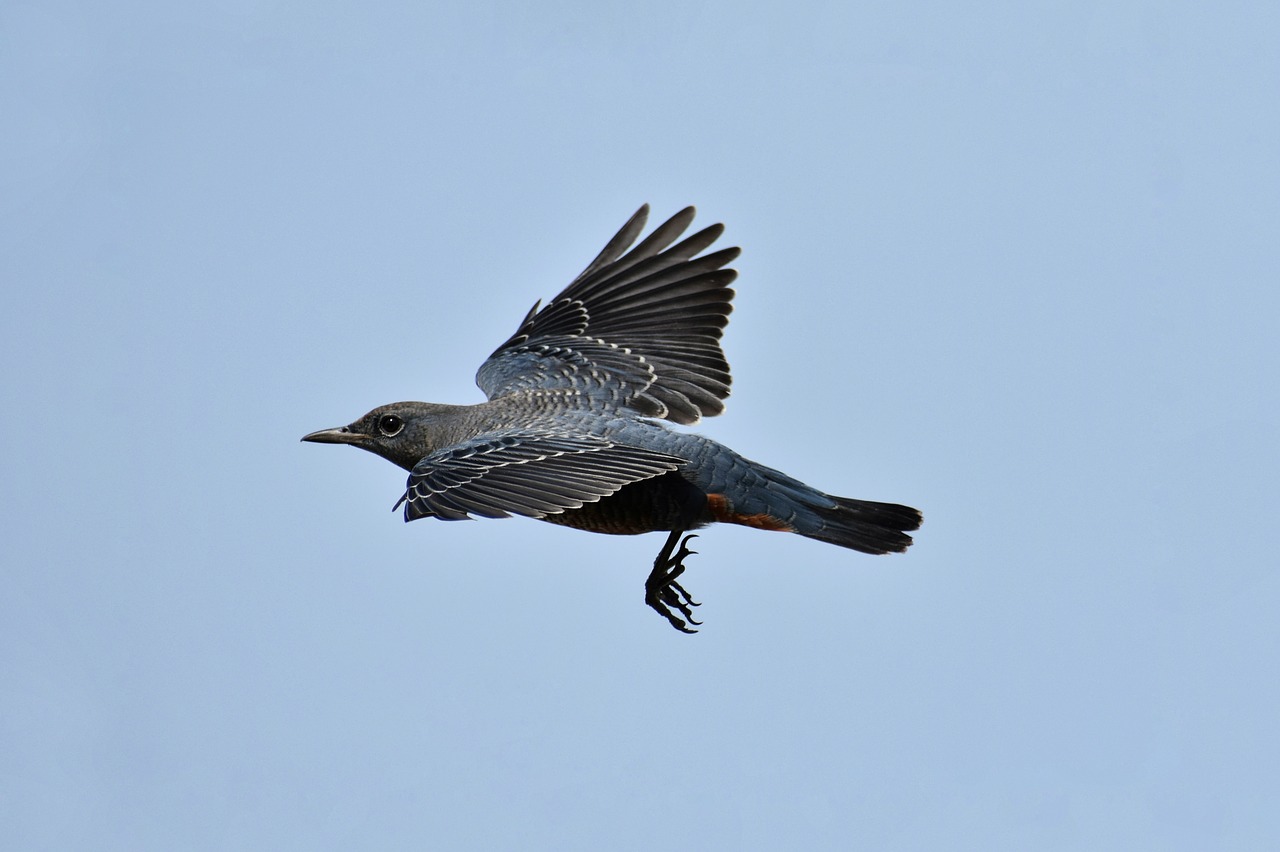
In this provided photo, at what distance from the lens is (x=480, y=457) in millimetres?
10883

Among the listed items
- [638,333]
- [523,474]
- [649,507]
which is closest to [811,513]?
[649,507]

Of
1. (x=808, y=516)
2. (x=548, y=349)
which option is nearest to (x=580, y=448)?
(x=808, y=516)

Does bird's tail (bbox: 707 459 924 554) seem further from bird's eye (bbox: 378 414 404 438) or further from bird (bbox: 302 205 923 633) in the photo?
bird's eye (bbox: 378 414 404 438)

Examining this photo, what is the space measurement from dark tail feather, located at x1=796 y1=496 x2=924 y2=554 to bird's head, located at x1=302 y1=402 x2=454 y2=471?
9.50 feet

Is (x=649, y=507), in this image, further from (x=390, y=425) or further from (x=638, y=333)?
(x=638, y=333)

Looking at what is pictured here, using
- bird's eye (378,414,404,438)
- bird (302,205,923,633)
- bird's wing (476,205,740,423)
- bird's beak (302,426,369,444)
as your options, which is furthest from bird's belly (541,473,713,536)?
bird's beak (302,426,369,444)

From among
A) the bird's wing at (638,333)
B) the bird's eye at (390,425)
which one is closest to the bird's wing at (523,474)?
the bird's eye at (390,425)

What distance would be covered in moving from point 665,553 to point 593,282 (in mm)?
3226

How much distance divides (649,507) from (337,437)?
109 inches

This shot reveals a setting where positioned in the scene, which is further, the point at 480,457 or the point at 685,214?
the point at 685,214

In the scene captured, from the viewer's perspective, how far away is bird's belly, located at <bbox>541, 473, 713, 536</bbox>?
11102 millimetres

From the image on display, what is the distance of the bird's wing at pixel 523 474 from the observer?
399 inches

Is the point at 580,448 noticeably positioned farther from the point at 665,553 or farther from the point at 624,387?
the point at 624,387

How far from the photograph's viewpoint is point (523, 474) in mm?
10555
